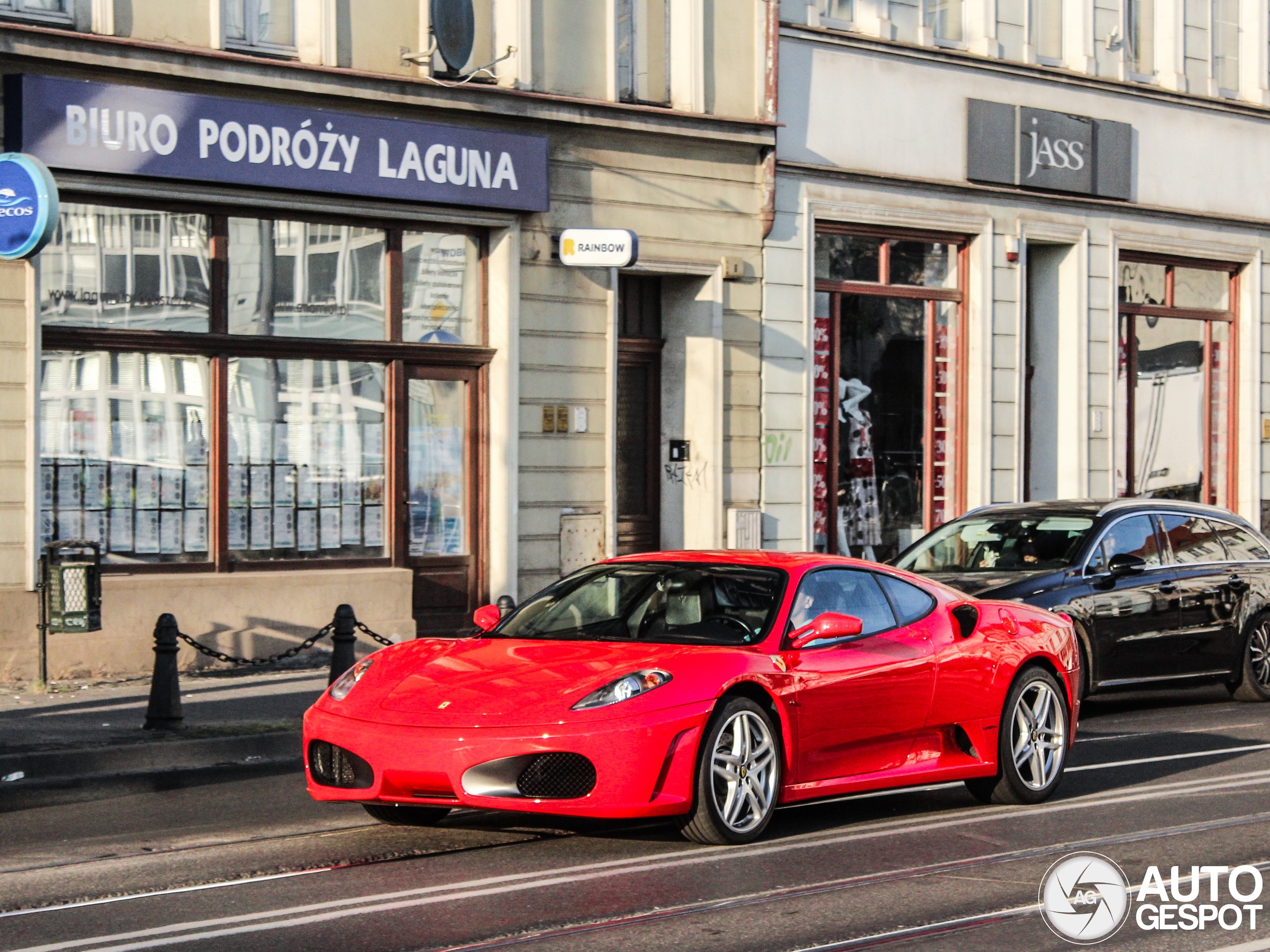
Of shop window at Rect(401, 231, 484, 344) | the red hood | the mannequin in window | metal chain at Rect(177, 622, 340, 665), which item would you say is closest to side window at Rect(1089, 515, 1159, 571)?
metal chain at Rect(177, 622, 340, 665)

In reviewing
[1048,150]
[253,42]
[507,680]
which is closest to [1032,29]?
[1048,150]

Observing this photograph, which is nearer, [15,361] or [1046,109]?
[15,361]

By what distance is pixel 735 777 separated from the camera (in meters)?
7.74

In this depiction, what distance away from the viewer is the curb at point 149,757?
10164mm

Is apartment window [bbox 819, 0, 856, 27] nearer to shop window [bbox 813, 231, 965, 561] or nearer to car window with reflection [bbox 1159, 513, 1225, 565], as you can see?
shop window [bbox 813, 231, 965, 561]

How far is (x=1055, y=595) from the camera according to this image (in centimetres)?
1291

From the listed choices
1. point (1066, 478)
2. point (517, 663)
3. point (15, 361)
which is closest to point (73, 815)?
point (517, 663)

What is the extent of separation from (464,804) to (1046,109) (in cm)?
1665

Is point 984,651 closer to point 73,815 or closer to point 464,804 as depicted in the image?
point 464,804

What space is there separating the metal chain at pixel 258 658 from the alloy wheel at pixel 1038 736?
5641 millimetres

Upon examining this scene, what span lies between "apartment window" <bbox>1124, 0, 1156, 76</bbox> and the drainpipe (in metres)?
6.38

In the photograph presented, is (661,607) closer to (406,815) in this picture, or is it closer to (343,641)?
(406,815)

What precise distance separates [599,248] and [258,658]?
5.07 metres

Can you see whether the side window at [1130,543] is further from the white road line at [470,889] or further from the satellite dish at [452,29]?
the satellite dish at [452,29]
